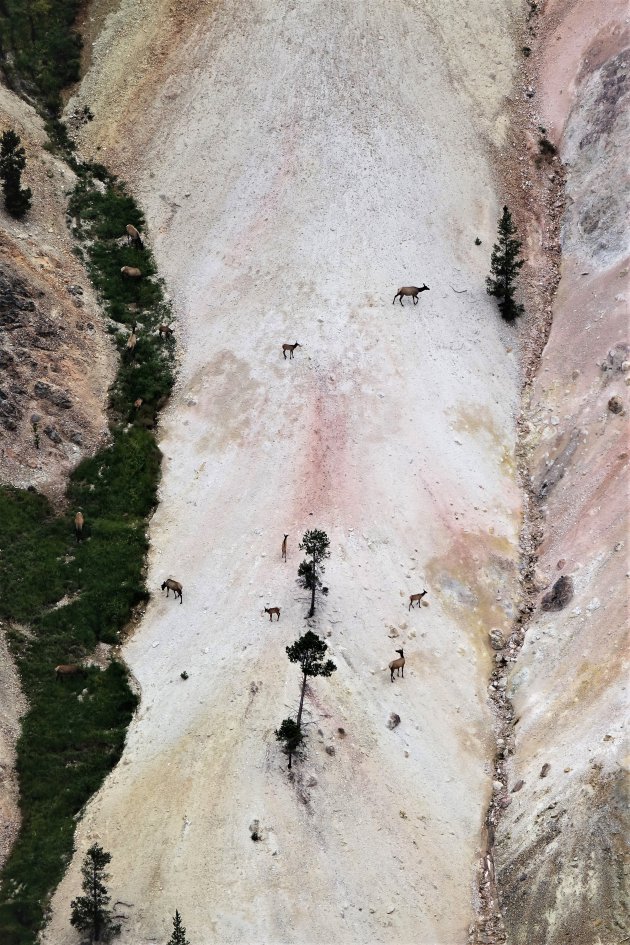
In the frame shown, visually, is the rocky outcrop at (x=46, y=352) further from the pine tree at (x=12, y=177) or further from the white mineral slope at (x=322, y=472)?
the white mineral slope at (x=322, y=472)

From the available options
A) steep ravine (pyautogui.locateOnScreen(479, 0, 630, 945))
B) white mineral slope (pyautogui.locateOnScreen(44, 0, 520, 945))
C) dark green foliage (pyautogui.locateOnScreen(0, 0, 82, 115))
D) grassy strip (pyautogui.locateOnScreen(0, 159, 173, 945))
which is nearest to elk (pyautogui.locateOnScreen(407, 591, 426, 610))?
white mineral slope (pyautogui.locateOnScreen(44, 0, 520, 945))

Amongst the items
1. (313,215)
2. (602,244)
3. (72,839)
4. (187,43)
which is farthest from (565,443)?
(187,43)

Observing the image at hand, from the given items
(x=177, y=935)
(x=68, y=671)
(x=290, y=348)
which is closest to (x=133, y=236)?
(x=290, y=348)

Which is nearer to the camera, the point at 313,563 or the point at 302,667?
the point at 302,667

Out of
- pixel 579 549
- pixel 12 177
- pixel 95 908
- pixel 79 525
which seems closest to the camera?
pixel 95 908

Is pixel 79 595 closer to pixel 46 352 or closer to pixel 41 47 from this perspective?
pixel 46 352

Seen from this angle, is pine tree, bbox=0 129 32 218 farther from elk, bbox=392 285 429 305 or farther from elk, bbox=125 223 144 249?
elk, bbox=392 285 429 305

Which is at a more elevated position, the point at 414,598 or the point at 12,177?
the point at 414,598
